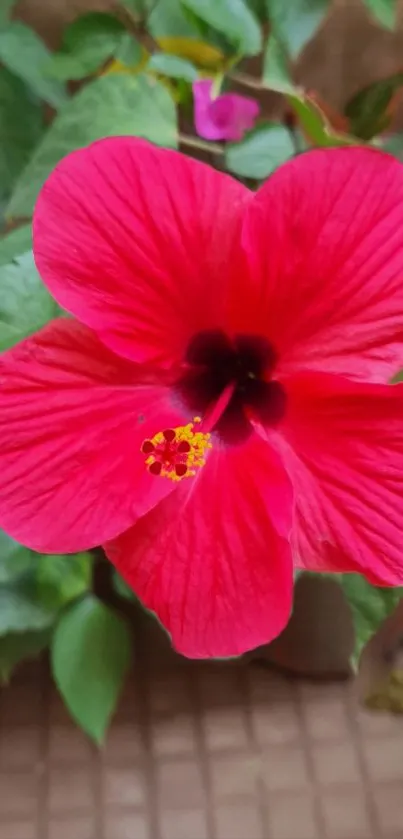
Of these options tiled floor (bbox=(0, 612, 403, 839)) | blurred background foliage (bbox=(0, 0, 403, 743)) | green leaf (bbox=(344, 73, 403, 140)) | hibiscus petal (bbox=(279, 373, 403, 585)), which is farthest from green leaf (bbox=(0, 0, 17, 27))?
tiled floor (bbox=(0, 612, 403, 839))

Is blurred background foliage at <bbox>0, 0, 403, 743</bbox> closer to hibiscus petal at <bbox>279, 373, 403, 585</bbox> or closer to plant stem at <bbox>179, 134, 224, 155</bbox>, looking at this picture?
plant stem at <bbox>179, 134, 224, 155</bbox>

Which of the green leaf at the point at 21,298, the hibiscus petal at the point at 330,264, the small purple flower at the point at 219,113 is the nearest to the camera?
the hibiscus petal at the point at 330,264

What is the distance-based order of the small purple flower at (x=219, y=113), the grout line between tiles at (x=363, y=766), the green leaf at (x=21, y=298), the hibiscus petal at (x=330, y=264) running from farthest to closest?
the grout line between tiles at (x=363, y=766) < the small purple flower at (x=219, y=113) < the green leaf at (x=21, y=298) < the hibiscus petal at (x=330, y=264)

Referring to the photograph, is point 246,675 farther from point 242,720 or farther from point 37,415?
point 37,415

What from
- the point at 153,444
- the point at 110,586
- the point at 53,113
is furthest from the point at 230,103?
the point at 110,586

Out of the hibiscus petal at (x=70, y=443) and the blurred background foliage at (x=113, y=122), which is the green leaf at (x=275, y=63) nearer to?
the blurred background foliage at (x=113, y=122)

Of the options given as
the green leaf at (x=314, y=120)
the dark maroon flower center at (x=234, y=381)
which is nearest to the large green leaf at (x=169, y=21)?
the green leaf at (x=314, y=120)
